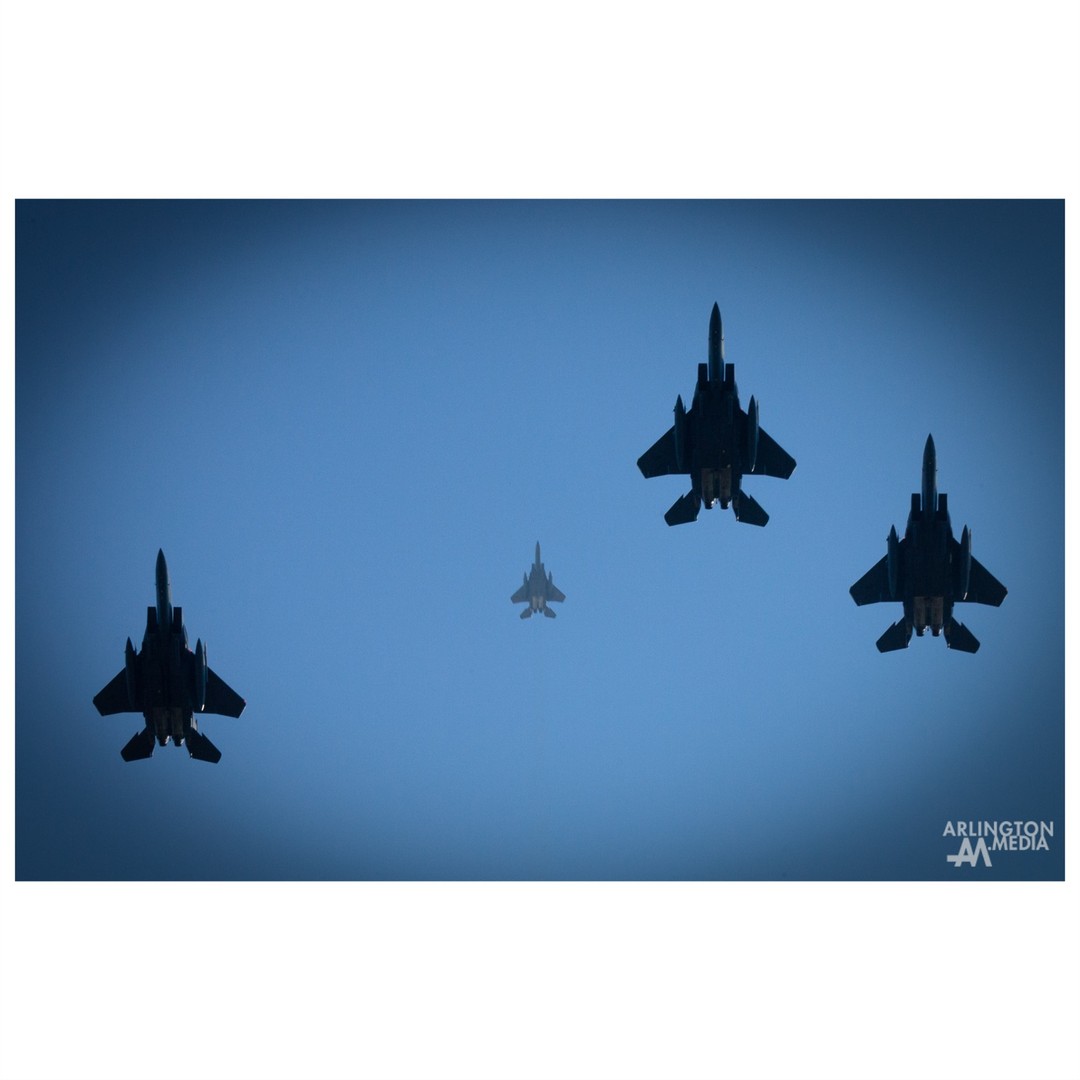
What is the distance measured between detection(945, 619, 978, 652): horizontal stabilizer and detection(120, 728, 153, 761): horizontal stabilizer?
535 inches

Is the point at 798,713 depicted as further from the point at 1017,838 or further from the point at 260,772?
the point at 260,772

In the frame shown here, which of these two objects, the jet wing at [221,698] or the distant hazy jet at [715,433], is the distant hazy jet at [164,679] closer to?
the jet wing at [221,698]

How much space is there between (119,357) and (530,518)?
772 centimetres

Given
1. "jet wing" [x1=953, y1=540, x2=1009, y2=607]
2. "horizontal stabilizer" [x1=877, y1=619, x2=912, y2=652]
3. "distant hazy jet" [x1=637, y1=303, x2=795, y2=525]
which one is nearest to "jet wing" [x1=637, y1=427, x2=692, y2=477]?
"distant hazy jet" [x1=637, y1=303, x2=795, y2=525]

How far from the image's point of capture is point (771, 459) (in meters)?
27.4

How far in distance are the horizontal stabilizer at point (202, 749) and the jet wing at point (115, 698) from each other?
1110mm

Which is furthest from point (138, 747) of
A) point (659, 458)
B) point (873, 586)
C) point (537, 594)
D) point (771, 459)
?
point (873, 586)

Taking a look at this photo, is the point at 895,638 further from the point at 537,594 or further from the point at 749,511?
the point at 537,594

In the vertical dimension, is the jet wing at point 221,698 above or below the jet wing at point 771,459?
below

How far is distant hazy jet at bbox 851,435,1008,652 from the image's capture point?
25.4 m

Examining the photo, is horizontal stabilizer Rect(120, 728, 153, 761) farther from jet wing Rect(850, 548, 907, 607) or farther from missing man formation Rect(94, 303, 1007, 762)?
jet wing Rect(850, 548, 907, 607)

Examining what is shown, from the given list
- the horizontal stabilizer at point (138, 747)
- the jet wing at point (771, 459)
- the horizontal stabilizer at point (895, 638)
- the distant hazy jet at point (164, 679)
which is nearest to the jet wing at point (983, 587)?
the horizontal stabilizer at point (895, 638)

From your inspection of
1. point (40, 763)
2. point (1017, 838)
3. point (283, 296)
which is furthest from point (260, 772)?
point (1017, 838)

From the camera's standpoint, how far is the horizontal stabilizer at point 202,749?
26.5 metres
